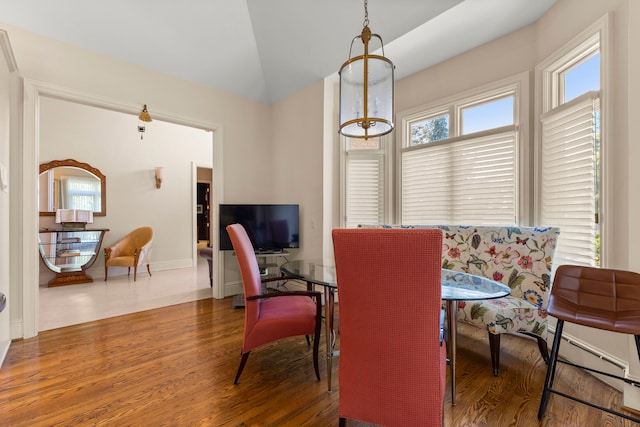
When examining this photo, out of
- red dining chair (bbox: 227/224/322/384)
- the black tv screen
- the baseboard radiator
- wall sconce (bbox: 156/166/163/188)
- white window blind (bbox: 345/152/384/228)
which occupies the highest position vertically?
wall sconce (bbox: 156/166/163/188)

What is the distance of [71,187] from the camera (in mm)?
4723

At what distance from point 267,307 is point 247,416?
0.67 metres

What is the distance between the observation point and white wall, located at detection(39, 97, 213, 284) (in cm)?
465

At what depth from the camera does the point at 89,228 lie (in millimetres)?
4816

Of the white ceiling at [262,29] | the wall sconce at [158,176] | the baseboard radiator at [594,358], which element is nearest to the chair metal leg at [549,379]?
the baseboard radiator at [594,358]

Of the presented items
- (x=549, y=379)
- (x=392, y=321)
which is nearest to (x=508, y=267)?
(x=549, y=379)

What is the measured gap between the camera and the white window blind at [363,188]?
3.58m

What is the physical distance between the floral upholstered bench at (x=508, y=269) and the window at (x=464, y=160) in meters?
0.35

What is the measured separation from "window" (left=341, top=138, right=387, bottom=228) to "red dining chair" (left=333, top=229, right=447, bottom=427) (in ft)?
7.71

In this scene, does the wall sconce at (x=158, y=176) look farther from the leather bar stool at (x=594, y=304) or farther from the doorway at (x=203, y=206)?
the leather bar stool at (x=594, y=304)

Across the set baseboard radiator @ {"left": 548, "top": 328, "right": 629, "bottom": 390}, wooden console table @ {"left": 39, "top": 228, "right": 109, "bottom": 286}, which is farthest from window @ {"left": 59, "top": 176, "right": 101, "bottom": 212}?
baseboard radiator @ {"left": 548, "top": 328, "right": 629, "bottom": 390}

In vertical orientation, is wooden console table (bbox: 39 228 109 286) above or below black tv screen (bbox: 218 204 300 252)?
below

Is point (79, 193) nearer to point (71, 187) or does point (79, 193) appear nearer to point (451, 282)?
point (71, 187)

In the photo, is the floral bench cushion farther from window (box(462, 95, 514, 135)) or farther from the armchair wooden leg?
window (box(462, 95, 514, 135))
